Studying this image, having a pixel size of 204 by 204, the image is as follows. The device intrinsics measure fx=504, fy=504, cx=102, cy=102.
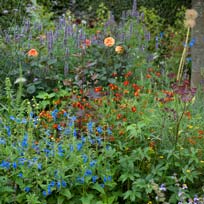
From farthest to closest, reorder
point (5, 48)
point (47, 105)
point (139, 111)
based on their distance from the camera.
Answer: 1. point (5, 48)
2. point (47, 105)
3. point (139, 111)

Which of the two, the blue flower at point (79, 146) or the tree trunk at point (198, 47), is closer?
the blue flower at point (79, 146)

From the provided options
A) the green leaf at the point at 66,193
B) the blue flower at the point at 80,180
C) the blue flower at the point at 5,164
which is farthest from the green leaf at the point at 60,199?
the blue flower at the point at 5,164

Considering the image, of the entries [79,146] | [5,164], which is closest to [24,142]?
[5,164]

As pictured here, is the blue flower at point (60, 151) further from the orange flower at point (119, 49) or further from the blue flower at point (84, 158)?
the orange flower at point (119, 49)

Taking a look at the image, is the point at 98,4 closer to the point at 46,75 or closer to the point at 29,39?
the point at 29,39

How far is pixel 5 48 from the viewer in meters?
5.28

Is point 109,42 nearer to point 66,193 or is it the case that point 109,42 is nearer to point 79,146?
point 79,146

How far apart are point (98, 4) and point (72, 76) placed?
4.82 metres

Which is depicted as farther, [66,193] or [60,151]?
[60,151]

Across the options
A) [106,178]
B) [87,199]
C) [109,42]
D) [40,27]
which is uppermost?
[109,42]

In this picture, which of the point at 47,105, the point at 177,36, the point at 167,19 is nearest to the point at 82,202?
the point at 47,105

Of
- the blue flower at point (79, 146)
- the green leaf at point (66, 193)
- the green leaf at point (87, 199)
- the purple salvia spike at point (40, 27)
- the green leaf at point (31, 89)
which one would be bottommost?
the green leaf at point (87, 199)

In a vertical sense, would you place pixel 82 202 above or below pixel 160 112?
below

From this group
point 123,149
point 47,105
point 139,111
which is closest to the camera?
point 123,149
